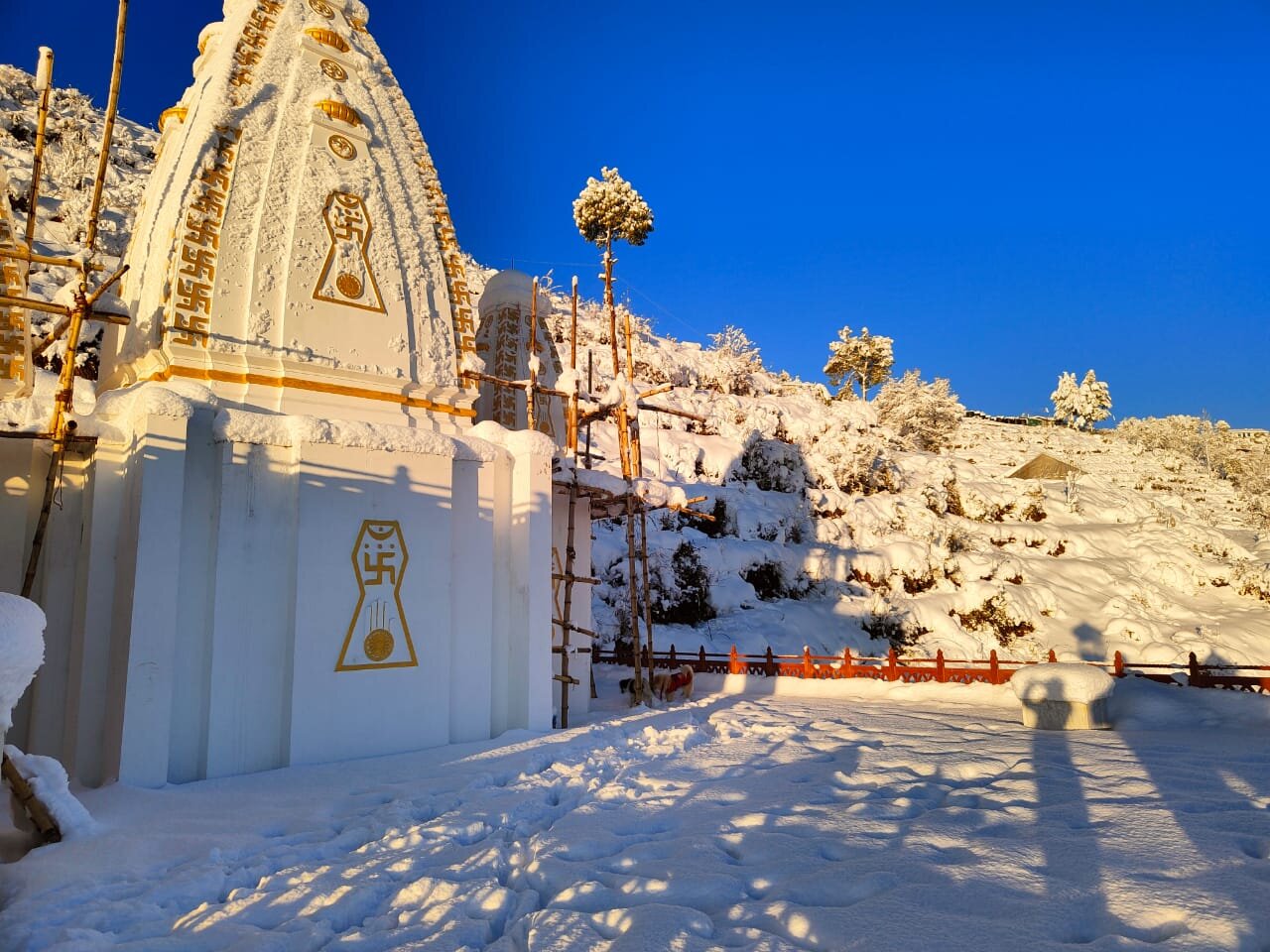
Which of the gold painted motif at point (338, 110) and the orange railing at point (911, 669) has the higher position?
the gold painted motif at point (338, 110)

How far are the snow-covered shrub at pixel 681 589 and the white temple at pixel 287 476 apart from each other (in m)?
13.9

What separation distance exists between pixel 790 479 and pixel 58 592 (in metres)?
26.5

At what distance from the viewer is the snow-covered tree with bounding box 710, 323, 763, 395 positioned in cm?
4003

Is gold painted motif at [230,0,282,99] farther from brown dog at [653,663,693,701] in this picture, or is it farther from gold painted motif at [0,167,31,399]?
brown dog at [653,663,693,701]

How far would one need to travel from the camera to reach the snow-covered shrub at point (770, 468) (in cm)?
3078

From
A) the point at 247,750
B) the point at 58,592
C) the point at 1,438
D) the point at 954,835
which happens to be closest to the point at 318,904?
the point at 247,750

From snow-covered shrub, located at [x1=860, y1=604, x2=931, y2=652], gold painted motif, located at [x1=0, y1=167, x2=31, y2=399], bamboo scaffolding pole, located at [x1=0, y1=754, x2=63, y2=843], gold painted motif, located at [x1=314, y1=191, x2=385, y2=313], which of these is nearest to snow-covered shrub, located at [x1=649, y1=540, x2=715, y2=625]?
snow-covered shrub, located at [x1=860, y1=604, x2=931, y2=652]

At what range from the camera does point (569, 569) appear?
1236 centimetres

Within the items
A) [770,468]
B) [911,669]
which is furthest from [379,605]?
[770,468]

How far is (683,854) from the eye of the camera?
5.34 metres

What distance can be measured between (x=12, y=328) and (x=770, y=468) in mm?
26331

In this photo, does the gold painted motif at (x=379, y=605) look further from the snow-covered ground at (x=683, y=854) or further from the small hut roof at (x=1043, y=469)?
the small hut roof at (x=1043, y=469)

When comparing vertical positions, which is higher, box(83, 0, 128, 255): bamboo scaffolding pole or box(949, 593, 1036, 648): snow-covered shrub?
box(83, 0, 128, 255): bamboo scaffolding pole

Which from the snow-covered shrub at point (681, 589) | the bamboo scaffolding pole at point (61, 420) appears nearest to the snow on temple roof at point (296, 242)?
the bamboo scaffolding pole at point (61, 420)
